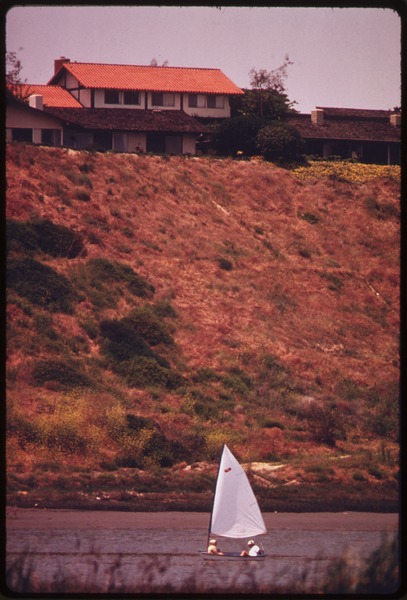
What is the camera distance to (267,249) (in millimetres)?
74312

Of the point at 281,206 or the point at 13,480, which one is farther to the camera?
the point at 281,206

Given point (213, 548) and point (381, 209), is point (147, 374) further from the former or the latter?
point (381, 209)

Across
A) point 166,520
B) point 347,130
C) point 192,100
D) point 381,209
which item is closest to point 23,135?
point 192,100

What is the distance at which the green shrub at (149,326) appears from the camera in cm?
6041

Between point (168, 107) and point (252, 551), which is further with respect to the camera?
point (168, 107)

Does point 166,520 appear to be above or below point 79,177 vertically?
below

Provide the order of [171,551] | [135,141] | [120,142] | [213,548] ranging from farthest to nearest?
[135,141], [120,142], [171,551], [213,548]

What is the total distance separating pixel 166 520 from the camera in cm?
4422

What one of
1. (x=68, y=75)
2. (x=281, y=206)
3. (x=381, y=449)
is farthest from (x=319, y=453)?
(x=68, y=75)

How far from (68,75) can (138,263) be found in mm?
24452

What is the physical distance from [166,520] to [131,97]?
4901 centimetres

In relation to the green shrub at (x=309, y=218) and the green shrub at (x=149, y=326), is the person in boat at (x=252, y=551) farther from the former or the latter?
the green shrub at (x=309, y=218)

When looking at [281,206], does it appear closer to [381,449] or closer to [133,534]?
[381,449]

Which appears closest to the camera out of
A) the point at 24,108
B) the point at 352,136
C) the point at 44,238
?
the point at 44,238
